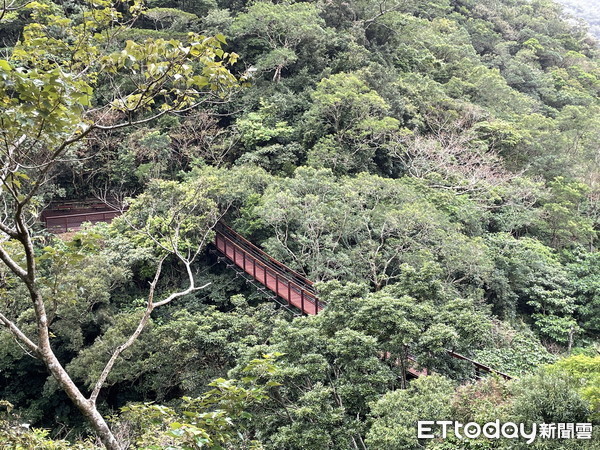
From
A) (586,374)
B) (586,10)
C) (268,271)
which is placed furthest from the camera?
(586,10)

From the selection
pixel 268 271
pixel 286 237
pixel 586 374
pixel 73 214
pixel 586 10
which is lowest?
pixel 268 271

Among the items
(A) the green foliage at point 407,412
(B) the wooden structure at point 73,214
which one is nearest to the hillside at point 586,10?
(B) the wooden structure at point 73,214

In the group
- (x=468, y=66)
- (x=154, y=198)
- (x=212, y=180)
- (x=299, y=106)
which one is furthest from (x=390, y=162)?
(x=468, y=66)

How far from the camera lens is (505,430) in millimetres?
4406

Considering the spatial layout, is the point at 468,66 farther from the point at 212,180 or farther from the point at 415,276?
the point at 415,276

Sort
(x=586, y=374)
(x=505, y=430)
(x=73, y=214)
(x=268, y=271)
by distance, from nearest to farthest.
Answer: (x=505, y=430) → (x=586, y=374) → (x=268, y=271) → (x=73, y=214)

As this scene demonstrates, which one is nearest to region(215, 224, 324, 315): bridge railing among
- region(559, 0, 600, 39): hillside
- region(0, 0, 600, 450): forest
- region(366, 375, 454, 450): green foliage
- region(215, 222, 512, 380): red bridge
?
region(215, 222, 512, 380): red bridge

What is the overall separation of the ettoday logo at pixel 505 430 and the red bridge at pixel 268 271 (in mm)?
4186

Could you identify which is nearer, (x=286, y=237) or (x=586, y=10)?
(x=286, y=237)

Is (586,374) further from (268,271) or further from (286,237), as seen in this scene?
(286,237)

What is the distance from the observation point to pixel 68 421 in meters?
10.2

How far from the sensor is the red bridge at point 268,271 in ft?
34.0

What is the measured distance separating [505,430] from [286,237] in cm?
801

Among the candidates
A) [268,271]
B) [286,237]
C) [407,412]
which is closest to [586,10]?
[286,237]
